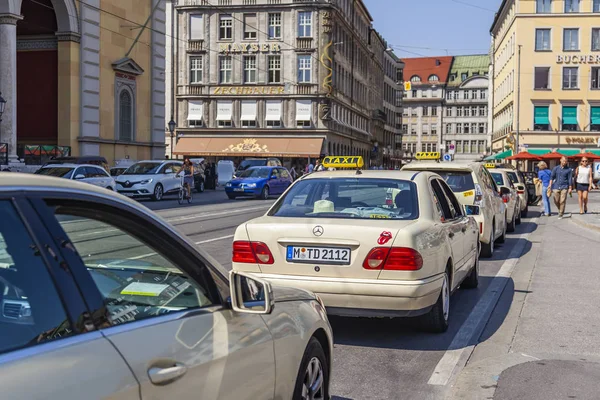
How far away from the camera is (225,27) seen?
64.0 metres

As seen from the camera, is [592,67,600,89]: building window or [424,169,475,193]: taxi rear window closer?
[424,169,475,193]: taxi rear window

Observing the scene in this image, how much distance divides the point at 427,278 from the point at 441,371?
2.93 feet

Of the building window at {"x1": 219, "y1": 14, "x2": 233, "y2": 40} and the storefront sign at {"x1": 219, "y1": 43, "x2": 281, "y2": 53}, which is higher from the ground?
the building window at {"x1": 219, "y1": 14, "x2": 233, "y2": 40}

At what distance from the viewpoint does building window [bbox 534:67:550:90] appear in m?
69.4

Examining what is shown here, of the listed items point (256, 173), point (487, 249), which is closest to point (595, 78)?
point (256, 173)

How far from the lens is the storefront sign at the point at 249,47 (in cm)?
6297

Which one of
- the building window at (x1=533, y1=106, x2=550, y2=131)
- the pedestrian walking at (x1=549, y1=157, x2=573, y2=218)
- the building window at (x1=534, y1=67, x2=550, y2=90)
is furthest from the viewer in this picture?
the building window at (x1=534, y1=67, x2=550, y2=90)

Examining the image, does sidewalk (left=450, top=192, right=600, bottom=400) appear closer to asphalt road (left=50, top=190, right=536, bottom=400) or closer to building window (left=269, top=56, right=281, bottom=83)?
asphalt road (left=50, top=190, right=536, bottom=400)

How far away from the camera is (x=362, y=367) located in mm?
5844

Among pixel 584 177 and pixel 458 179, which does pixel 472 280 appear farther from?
pixel 584 177

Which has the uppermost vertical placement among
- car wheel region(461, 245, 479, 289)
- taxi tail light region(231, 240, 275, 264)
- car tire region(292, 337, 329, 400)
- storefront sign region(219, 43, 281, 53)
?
storefront sign region(219, 43, 281, 53)

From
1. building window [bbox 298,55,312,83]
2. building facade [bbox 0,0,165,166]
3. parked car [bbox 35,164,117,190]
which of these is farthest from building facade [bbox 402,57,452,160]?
parked car [bbox 35,164,117,190]

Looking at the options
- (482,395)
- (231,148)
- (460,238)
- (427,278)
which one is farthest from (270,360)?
(231,148)

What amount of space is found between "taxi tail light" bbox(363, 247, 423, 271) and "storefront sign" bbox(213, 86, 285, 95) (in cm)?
5705
